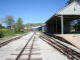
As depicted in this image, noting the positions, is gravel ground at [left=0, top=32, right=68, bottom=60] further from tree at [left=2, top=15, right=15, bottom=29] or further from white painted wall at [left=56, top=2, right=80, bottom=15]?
tree at [left=2, top=15, right=15, bottom=29]

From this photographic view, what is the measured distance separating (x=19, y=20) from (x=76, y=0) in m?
Answer: 52.7

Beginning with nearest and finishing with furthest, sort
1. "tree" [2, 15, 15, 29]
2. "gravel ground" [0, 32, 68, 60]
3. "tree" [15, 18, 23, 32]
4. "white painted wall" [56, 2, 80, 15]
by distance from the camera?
"gravel ground" [0, 32, 68, 60] → "white painted wall" [56, 2, 80, 15] → "tree" [15, 18, 23, 32] → "tree" [2, 15, 15, 29]

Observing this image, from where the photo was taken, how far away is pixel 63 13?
19781mm

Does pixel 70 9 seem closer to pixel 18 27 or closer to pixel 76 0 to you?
pixel 76 0

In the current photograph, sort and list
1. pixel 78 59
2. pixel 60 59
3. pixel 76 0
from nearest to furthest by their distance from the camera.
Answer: pixel 78 59 → pixel 60 59 → pixel 76 0

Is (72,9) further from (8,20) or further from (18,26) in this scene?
(8,20)

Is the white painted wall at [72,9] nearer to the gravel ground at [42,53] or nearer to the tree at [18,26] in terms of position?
the gravel ground at [42,53]

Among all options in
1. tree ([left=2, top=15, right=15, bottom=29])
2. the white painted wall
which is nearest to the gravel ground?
the white painted wall

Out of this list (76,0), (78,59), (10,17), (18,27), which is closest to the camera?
(78,59)

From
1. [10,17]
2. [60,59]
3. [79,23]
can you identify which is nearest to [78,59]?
[60,59]

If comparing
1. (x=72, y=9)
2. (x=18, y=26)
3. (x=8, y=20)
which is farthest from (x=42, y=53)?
(x=8, y=20)

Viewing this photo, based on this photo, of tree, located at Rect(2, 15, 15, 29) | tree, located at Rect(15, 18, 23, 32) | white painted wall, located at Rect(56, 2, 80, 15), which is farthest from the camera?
tree, located at Rect(2, 15, 15, 29)

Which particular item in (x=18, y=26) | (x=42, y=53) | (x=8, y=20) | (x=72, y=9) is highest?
(x=8, y=20)

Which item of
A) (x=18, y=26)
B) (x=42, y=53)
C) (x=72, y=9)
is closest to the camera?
(x=42, y=53)
